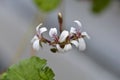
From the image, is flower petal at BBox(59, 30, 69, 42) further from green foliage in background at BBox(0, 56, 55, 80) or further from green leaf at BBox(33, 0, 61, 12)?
green leaf at BBox(33, 0, 61, 12)

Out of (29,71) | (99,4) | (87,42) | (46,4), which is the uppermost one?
(87,42)

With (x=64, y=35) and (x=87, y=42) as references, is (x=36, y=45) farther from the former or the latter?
(x=87, y=42)

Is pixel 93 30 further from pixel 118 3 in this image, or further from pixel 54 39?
pixel 54 39

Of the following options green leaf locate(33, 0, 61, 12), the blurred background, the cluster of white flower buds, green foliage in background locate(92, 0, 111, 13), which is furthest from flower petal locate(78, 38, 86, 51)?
the blurred background

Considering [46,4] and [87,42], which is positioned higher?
[87,42]

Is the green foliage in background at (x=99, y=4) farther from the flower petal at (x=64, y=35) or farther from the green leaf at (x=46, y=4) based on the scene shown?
the flower petal at (x=64, y=35)

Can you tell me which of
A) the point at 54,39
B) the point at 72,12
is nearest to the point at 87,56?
the point at 72,12

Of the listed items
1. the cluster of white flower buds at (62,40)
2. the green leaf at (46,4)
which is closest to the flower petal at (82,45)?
the cluster of white flower buds at (62,40)

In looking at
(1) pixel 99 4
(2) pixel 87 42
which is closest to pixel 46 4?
(1) pixel 99 4

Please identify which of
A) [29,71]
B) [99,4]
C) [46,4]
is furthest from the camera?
[99,4]
